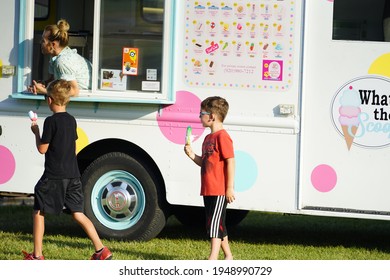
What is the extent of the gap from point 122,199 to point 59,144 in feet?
5.26

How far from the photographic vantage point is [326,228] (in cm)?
1057

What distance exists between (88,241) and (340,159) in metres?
2.39

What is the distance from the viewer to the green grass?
26.4 feet

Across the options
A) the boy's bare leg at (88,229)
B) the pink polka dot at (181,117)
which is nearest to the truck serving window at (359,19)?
the pink polka dot at (181,117)

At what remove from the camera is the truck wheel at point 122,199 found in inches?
337

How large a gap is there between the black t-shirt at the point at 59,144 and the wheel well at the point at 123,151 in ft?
4.71

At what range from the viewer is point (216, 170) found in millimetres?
7113

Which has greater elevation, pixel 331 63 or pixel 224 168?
pixel 331 63

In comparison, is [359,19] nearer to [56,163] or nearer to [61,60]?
Result: [61,60]

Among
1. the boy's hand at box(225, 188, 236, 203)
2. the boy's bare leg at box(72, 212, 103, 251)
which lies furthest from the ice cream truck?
the boy's bare leg at box(72, 212, 103, 251)

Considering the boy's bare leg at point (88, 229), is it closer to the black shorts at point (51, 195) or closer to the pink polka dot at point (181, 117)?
the black shorts at point (51, 195)

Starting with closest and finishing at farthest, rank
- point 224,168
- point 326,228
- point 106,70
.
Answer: point 224,168 → point 106,70 → point 326,228
